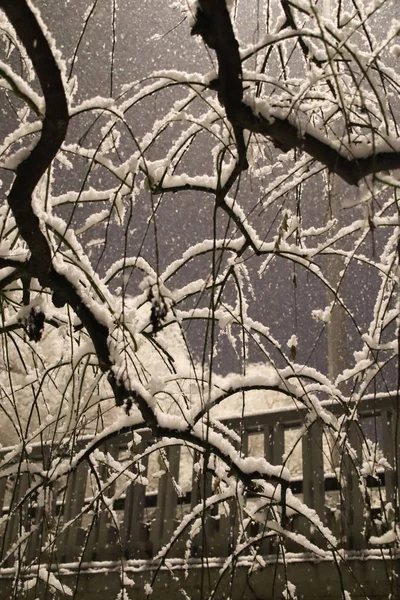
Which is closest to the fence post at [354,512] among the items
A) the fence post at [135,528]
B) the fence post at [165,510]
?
the fence post at [165,510]

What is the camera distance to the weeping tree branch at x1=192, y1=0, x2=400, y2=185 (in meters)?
0.65

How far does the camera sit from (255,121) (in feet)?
2.27

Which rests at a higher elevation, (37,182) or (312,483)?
(37,182)

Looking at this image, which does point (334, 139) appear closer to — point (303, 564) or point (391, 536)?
point (391, 536)

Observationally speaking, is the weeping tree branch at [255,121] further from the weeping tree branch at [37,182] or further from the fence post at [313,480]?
the fence post at [313,480]

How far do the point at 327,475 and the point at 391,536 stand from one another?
7.45 feet

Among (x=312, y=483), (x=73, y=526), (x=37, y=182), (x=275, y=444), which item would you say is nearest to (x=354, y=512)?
(x=312, y=483)

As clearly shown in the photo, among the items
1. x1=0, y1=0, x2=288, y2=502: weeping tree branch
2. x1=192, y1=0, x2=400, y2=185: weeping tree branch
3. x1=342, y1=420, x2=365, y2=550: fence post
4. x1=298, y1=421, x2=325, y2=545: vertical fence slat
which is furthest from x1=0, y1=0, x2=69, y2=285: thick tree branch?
x1=298, y1=421, x2=325, y2=545: vertical fence slat

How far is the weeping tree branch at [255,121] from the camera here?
65 centimetres

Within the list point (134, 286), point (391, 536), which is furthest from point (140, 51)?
point (391, 536)

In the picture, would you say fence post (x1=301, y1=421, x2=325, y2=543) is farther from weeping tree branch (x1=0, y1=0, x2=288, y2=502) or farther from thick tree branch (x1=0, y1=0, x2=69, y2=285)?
thick tree branch (x1=0, y1=0, x2=69, y2=285)

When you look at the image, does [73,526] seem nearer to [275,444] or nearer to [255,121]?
[275,444]

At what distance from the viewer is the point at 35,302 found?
3.15 feet

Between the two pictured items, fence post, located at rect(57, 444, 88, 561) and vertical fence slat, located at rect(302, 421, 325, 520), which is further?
fence post, located at rect(57, 444, 88, 561)
